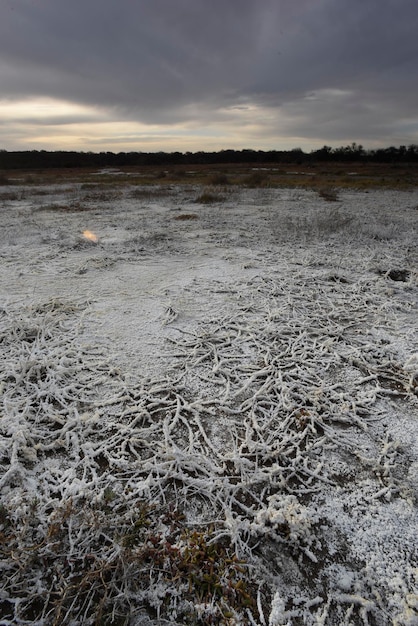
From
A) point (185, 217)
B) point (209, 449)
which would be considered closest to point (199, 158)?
point (185, 217)

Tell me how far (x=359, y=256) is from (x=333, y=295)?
11.1 feet

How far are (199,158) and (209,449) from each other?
278 feet

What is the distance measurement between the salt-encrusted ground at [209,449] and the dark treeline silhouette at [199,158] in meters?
67.4

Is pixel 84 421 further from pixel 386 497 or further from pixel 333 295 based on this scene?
pixel 333 295

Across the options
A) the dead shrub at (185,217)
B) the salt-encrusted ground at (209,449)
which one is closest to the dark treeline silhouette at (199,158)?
the dead shrub at (185,217)

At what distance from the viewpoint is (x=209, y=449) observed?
3100 mm

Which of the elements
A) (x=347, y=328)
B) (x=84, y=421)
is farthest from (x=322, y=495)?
(x=347, y=328)

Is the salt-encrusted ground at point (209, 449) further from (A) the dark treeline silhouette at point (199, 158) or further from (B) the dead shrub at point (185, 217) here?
(A) the dark treeline silhouette at point (199, 158)

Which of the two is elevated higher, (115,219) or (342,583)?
(115,219)

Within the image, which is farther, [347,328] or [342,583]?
[347,328]

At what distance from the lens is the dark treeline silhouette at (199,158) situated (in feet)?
213

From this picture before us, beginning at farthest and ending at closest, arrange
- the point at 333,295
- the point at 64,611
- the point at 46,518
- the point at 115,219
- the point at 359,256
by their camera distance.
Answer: the point at 115,219, the point at 359,256, the point at 333,295, the point at 46,518, the point at 64,611

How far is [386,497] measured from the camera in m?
2.62

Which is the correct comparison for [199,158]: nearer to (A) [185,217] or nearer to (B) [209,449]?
(A) [185,217]
